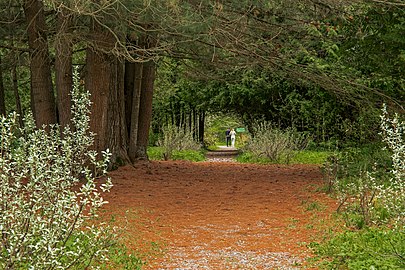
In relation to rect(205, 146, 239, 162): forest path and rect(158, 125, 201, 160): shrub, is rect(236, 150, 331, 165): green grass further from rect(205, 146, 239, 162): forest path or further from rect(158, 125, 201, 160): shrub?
rect(158, 125, 201, 160): shrub

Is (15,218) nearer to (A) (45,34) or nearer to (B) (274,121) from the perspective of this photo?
(A) (45,34)

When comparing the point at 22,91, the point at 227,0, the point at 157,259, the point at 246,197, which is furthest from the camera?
the point at 22,91

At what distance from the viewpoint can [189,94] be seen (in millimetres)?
27125

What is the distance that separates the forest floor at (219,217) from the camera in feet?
19.4

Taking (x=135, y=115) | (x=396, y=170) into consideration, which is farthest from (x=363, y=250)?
(x=135, y=115)

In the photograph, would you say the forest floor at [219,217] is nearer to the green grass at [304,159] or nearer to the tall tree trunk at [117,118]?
the tall tree trunk at [117,118]

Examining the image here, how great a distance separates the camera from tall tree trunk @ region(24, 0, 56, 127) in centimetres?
1023

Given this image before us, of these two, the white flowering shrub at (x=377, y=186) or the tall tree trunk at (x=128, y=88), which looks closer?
the white flowering shrub at (x=377, y=186)

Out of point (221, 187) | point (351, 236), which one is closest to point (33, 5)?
point (221, 187)

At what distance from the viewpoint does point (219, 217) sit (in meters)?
8.17

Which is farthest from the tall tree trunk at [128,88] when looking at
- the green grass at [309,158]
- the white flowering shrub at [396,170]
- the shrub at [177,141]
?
the white flowering shrub at [396,170]

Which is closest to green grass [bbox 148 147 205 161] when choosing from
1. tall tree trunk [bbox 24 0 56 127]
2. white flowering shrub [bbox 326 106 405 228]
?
white flowering shrub [bbox 326 106 405 228]

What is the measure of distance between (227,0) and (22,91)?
51.8ft

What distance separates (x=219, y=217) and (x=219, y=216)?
0.26ft
